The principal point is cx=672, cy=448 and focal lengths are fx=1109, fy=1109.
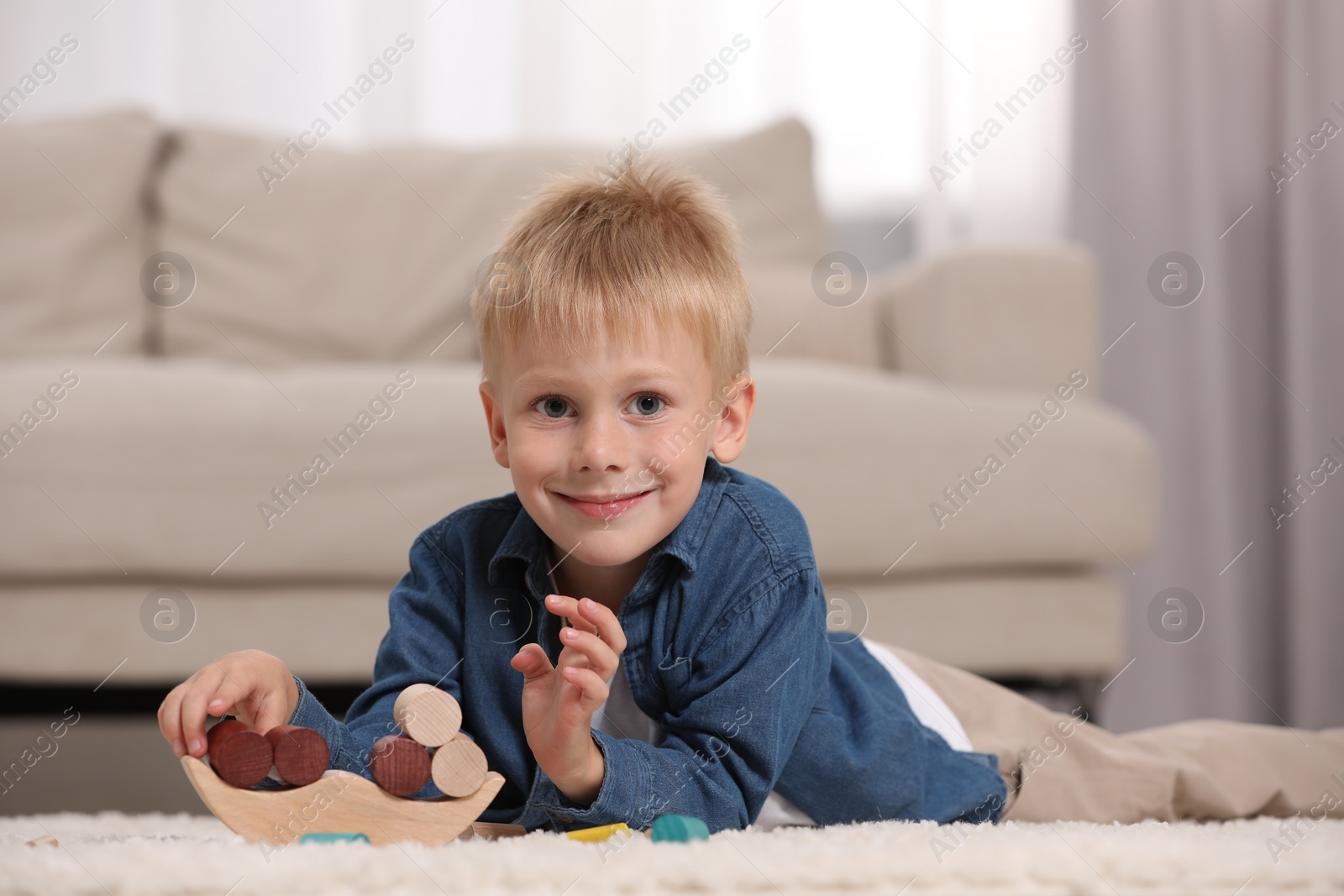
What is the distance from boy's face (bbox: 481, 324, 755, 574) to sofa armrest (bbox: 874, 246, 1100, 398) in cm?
88

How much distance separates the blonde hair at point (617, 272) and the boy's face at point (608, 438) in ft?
0.05

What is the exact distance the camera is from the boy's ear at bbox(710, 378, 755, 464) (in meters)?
0.83

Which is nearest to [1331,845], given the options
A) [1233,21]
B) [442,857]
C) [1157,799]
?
[1157,799]

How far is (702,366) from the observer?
2.56 ft

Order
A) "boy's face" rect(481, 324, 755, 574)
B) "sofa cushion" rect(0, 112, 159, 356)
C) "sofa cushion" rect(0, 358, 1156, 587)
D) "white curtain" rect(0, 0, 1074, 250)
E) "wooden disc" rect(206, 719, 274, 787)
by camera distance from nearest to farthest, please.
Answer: "wooden disc" rect(206, 719, 274, 787) < "boy's face" rect(481, 324, 755, 574) < "sofa cushion" rect(0, 358, 1156, 587) < "sofa cushion" rect(0, 112, 159, 356) < "white curtain" rect(0, 0, 1074, 250)

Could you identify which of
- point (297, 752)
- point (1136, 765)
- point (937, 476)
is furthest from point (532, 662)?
point (937, 476)

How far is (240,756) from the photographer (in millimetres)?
630

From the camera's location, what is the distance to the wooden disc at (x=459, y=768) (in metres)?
0.65

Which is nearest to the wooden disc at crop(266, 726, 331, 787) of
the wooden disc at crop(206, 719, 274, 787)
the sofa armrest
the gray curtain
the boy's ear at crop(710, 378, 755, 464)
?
the wooden disc at crop(206, 719, 274, 787)

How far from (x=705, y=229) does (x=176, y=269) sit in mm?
1377

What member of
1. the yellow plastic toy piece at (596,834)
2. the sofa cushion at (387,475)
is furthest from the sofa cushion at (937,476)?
the yellow plastic toy piece at (596,834)

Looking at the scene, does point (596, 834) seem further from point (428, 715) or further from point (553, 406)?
point (553, 406)

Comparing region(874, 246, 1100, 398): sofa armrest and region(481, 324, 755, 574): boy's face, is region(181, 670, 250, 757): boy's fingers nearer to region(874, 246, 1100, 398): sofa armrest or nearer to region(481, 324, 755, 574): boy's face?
region(481, 324, 755, 574): boy's face

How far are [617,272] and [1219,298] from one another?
1.89m
